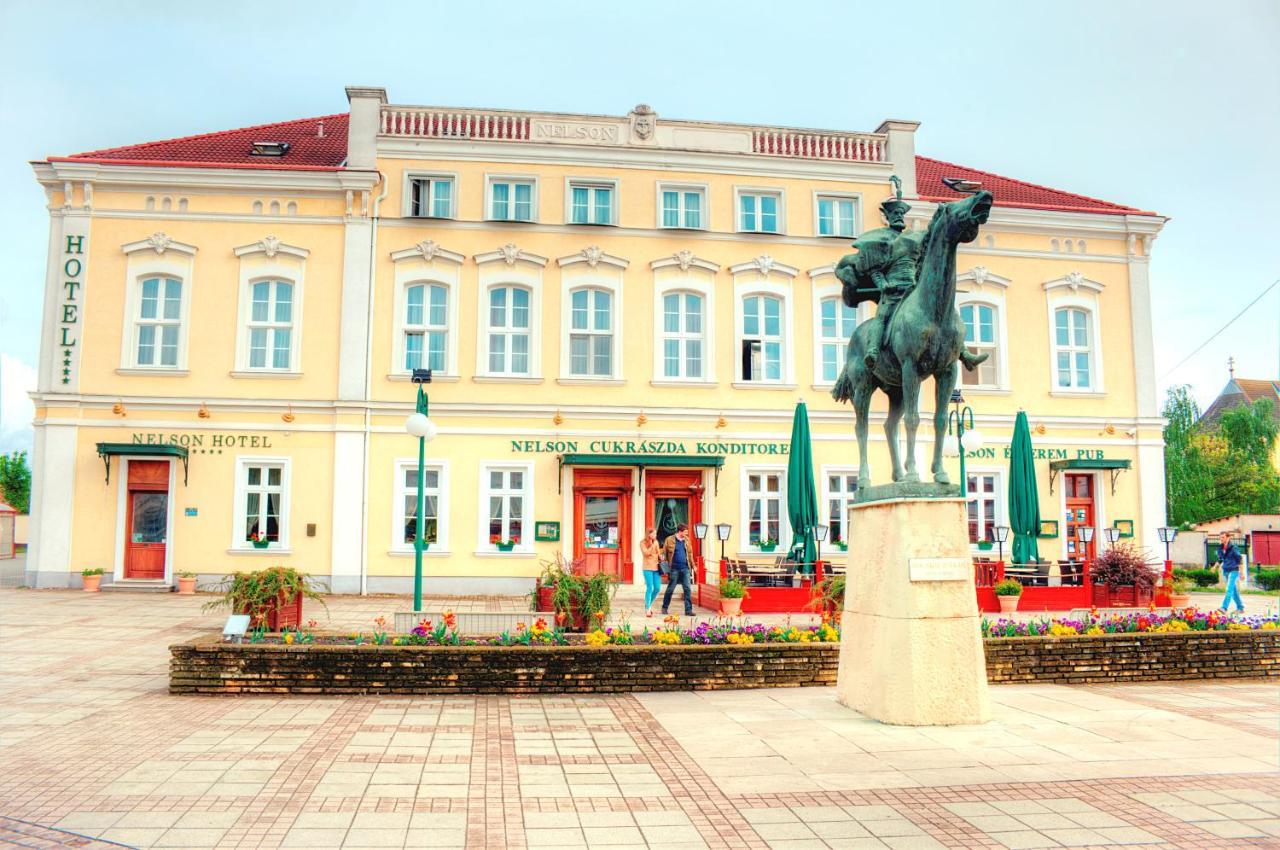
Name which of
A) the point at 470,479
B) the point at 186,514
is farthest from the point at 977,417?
the point at 186,514

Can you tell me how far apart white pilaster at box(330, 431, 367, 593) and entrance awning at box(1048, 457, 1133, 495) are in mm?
17337

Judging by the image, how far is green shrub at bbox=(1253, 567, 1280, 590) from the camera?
Result: 30938 millimetres

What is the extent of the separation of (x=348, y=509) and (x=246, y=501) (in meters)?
2.37

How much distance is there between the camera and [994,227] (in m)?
26.4

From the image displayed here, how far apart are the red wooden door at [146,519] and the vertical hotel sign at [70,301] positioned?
9.22 ft

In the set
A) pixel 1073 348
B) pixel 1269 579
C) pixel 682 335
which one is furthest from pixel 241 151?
pixel 1269 579

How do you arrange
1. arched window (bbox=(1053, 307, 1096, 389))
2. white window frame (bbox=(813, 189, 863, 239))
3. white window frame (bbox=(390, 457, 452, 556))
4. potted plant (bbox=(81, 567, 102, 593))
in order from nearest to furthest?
potted plant (bbox=(81, 567, 102, 593))
white window frame (bbox=(390, 457, 452, 556))
white window frame (bbox=(813, 189, 863, 239))
arched window (bbox=(1053, 307, 1096, 389))

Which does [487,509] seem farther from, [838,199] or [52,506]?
[838,199]

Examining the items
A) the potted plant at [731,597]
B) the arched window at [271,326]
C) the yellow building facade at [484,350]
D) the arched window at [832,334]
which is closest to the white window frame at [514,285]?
the yellow building facade at [484,350]

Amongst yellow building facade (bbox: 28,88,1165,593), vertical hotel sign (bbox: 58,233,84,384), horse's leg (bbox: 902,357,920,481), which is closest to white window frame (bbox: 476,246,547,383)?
yellow building facade (bbox: 28,88,1165,593)

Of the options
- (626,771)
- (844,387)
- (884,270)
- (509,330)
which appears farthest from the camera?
(509,330)

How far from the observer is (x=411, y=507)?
2336cm

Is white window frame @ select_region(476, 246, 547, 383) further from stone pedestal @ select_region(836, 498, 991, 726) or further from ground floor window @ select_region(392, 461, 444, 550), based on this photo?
stone pedestal @ select_region(836, 498, 991, 726)

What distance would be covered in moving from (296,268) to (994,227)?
1795 cm
